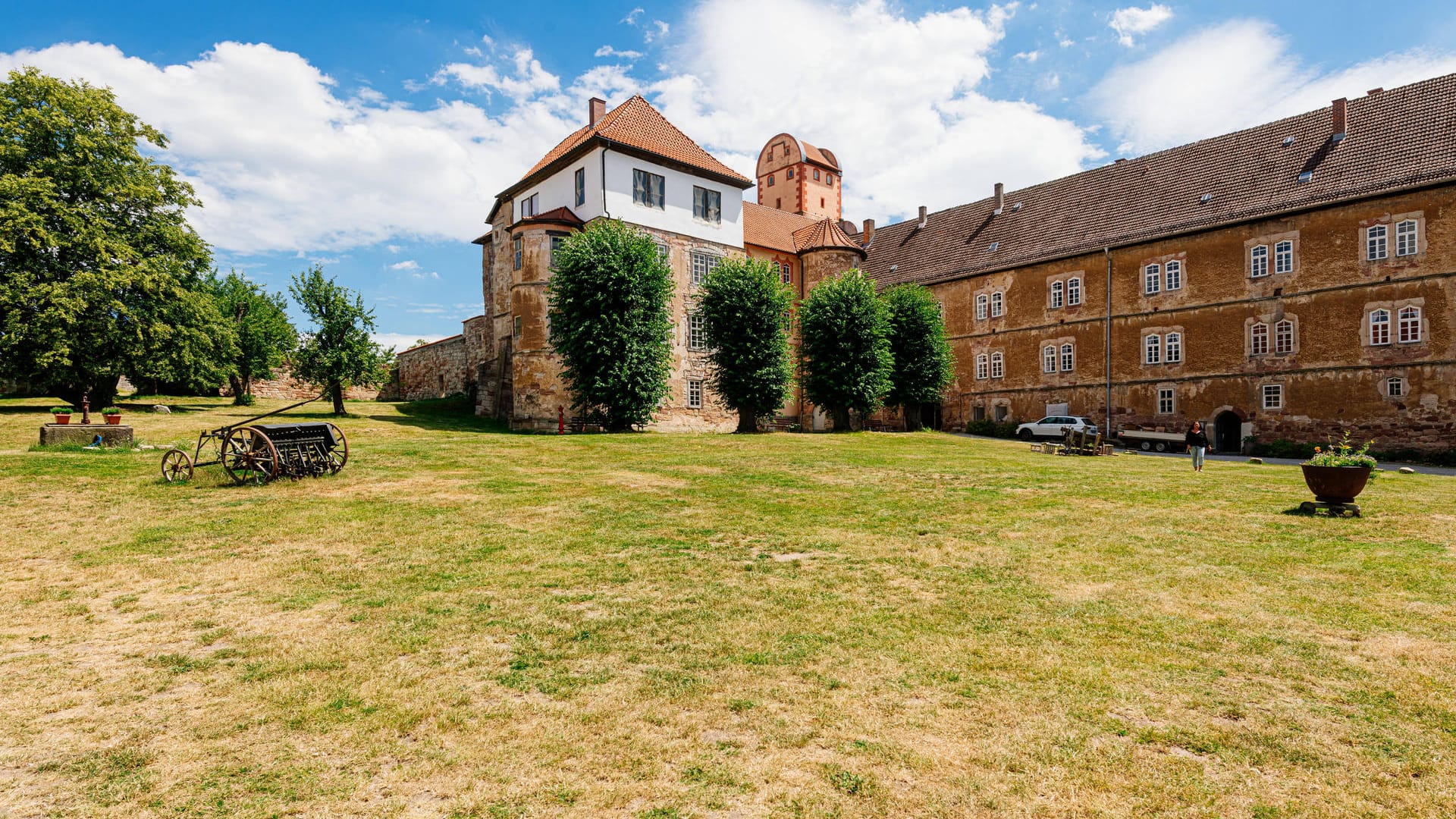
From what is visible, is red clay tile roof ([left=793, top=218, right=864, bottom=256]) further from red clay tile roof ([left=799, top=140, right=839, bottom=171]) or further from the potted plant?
the potted plant

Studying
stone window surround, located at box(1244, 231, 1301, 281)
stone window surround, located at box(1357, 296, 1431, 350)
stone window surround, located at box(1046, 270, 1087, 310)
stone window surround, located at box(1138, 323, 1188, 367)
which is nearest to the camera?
stone window surround, located at box(1357, 296, 1431, 350)

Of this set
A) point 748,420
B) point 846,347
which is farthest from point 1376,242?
point 748,420

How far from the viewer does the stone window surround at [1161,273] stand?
34281 millimetres

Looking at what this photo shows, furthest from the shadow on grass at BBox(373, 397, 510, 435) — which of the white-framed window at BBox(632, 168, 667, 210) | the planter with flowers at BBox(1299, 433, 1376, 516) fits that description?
the planter with flowers at BBox(1299, 433, 1376, 516)

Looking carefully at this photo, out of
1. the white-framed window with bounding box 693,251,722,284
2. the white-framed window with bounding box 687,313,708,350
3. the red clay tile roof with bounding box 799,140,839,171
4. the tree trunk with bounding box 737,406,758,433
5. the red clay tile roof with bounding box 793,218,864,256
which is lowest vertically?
the tree trunk with bounding box 737,406,758,433

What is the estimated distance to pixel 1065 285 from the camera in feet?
127

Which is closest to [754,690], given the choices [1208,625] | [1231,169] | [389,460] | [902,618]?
[902,618]

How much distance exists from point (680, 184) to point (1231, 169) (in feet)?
89.4

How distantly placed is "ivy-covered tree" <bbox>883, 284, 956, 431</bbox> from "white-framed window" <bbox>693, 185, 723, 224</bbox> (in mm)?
10471

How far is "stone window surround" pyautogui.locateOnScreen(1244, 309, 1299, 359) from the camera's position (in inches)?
1219

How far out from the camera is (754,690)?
5.00 m

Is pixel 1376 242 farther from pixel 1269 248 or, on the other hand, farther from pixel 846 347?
pixel 846 347

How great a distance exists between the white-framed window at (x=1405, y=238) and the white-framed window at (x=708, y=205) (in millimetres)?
29290

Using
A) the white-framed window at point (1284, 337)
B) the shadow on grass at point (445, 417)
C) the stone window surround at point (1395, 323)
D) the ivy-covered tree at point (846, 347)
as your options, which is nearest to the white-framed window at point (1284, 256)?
the white-framed window at point (1284, 337)
